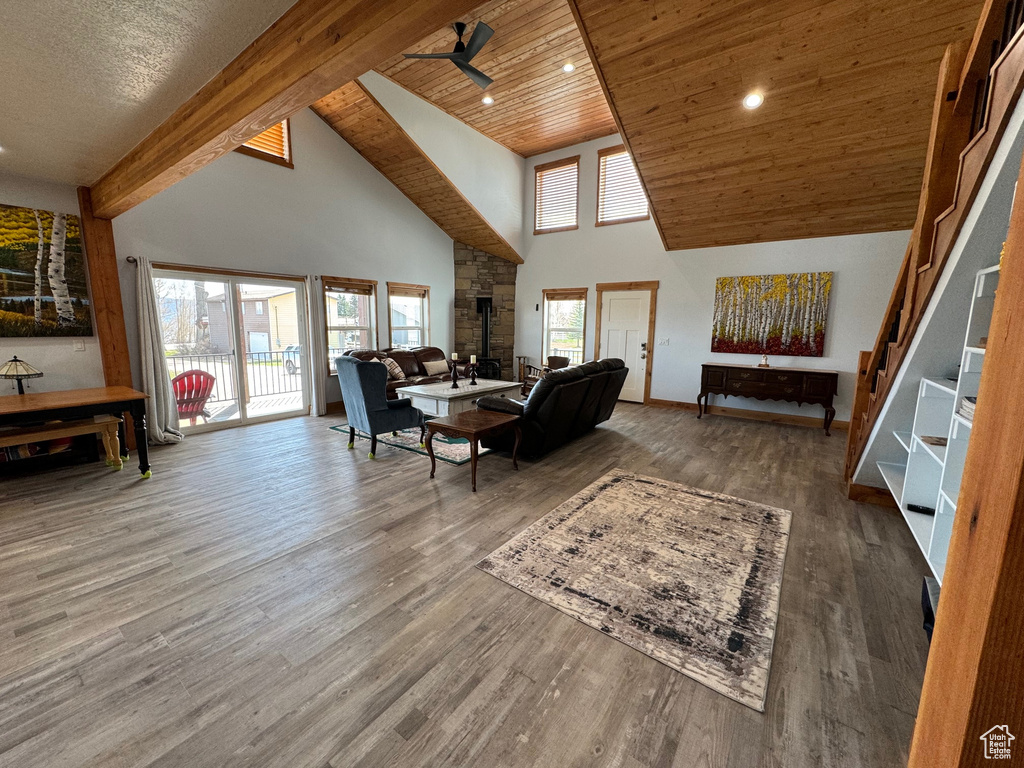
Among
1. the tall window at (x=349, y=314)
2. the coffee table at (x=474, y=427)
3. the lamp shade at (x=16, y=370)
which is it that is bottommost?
the coffee table at (x=474, y=427)

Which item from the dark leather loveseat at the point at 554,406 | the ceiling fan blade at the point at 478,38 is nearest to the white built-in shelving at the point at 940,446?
the dark leather loveseat at the point at 554,406

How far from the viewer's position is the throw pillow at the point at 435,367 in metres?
6.95

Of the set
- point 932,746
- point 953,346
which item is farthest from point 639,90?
point 932,746

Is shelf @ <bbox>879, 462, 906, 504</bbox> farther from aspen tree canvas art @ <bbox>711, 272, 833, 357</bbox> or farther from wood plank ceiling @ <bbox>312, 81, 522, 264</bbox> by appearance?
wood plank ceiling @ <bbox>312, 81, 522, 264</bbox>

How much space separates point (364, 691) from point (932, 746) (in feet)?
5.40

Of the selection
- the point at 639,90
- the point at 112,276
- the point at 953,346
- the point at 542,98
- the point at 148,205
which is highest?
the point at 542,98

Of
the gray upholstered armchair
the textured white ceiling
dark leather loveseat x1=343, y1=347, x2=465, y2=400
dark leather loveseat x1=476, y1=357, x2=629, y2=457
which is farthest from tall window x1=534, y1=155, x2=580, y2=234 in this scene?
the textured white ceiling

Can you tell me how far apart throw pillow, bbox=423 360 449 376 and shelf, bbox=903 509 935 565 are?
5.77m

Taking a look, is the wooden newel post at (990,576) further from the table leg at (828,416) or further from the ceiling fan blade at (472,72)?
the table leg at (828,416)

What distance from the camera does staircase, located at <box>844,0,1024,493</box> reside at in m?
1.56

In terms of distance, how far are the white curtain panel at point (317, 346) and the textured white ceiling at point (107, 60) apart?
296cm

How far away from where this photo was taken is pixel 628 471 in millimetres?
3936

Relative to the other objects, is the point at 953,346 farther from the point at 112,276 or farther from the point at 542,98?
the point at 112,276

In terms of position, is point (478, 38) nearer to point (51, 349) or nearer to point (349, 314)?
point (349, 314)
